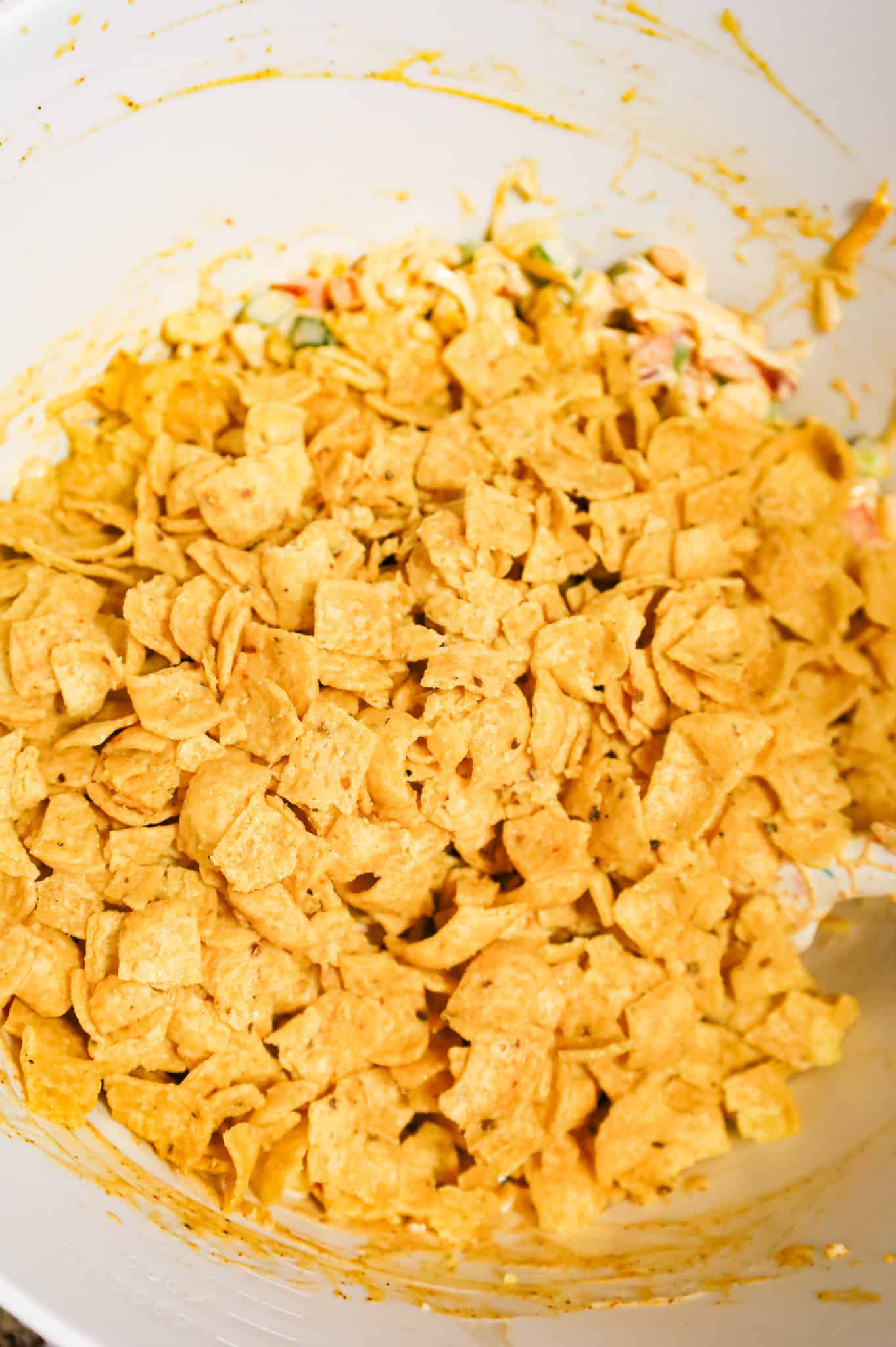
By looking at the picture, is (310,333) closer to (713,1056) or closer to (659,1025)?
(659,1025)

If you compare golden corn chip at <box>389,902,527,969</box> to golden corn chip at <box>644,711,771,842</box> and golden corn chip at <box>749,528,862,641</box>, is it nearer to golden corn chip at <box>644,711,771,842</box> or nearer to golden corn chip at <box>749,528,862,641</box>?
golden corn chip at <box>644,711,771,842</box>

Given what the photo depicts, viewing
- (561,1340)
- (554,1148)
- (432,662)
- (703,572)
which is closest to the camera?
(561,1340)


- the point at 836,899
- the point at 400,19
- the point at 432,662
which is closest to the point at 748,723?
the point at 836,899

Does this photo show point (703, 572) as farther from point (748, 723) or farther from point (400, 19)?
point (400, 19)

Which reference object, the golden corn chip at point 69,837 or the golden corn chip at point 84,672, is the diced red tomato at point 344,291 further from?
the golden corn chip at point 69,837

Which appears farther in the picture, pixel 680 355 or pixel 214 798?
pixel 680 355

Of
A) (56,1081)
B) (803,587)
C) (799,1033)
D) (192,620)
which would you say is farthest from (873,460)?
(56,1081)
